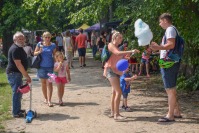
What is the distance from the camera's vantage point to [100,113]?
8.19m

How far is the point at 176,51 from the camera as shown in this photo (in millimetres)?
7062

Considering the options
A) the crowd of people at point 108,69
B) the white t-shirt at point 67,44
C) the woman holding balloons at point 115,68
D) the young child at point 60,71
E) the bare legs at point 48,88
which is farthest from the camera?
the white t-shirt at point 67,44

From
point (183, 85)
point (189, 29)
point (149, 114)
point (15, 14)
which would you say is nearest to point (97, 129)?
point (149, 114)

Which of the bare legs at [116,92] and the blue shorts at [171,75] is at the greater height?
the blue shorts at [171,75]

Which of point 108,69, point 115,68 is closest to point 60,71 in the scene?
point 108,69

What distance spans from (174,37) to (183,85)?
15.5 ft

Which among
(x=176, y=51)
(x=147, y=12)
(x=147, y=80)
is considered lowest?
(x=147, y=80)

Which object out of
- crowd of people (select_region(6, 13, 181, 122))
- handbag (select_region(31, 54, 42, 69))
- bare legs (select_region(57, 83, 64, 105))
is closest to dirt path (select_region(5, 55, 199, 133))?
bare legs (select_region(57, 83, 64, 105))

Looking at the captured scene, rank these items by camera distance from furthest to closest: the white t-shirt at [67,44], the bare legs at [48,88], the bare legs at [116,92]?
1. the white t-shirt at [67,44]
2. the bare legs at [48,88]
3. the bare legs at [116,92]

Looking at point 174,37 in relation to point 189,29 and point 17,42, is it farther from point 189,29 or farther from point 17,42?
point 17,42

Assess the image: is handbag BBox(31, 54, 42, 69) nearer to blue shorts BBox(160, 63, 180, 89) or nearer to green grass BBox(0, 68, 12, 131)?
green grass BBox(0, 68, 12, 131)

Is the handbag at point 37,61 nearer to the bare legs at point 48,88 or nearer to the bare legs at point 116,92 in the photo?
the bare legs at point 48,88

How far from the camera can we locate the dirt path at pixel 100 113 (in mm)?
6898

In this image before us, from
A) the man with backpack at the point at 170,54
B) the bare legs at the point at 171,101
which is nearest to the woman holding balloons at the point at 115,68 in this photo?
the man with backpack at the point at 170,54
